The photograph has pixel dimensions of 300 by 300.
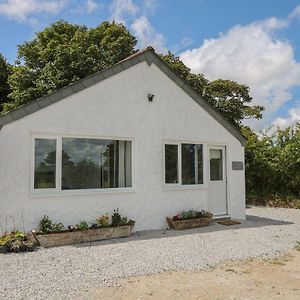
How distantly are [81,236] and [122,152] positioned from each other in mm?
2962

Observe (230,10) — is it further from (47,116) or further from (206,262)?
(206,262)

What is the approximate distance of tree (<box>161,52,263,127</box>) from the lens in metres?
23.2

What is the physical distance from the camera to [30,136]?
358 inches

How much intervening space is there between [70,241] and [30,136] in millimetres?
2926

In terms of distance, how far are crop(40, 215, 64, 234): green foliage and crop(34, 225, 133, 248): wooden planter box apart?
189 mm

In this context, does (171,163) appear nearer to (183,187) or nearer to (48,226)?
(183,187)

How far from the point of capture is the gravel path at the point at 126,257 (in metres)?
5.88

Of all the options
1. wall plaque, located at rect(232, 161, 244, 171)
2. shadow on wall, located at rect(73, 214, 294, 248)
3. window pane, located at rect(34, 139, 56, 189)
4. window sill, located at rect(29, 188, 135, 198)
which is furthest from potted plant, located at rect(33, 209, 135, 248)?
wall plaque, located at rect(232, 161, 244, 171)

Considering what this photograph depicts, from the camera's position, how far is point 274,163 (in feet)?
A: 59.8

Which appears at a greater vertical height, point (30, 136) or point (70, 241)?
point (30, 136)

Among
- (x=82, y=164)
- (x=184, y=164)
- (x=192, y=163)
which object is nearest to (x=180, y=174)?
(x=184, y=164)

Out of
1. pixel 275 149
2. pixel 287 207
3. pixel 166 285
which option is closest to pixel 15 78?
pixel 275 149

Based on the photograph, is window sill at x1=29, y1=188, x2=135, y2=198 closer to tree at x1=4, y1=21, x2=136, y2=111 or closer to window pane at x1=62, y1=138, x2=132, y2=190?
window pane at x1=62, y1=138, x2=132, y2=190

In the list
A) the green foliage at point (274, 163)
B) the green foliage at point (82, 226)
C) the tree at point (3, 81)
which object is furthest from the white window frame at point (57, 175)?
the tree at point (3, 81)
